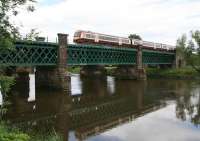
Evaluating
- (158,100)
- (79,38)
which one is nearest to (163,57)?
(79,38)

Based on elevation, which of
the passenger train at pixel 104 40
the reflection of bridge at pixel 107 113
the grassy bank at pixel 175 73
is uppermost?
the passenger train at pixel 104 40

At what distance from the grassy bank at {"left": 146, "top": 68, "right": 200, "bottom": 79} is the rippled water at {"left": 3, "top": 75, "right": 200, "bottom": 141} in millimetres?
40976

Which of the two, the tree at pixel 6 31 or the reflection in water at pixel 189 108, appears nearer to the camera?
the tree at pixel 6 31

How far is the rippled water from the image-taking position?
27.4 meters

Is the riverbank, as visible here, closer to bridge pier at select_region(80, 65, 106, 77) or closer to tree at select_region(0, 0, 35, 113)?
bridge pier at select_region(80, 65, 106, 77)

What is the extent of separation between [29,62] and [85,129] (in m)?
25.7

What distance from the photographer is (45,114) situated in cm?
3553

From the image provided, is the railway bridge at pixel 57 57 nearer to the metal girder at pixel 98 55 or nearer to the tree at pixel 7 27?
the metal girder at pixel 98 55

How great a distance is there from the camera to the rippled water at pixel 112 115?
27.4 metres

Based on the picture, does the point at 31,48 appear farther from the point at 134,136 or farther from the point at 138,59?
the point at 138,59

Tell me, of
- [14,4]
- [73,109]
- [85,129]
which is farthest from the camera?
[73,109]

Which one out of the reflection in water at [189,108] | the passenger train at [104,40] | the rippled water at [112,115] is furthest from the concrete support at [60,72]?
the reflection in water at [189,108]

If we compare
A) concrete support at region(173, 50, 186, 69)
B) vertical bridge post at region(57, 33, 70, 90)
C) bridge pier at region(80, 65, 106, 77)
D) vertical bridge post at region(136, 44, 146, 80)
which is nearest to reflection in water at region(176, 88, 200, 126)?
vertical bridge post at region(57, 33, 70, 90)

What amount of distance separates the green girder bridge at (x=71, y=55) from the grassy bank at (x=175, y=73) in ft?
24.7
